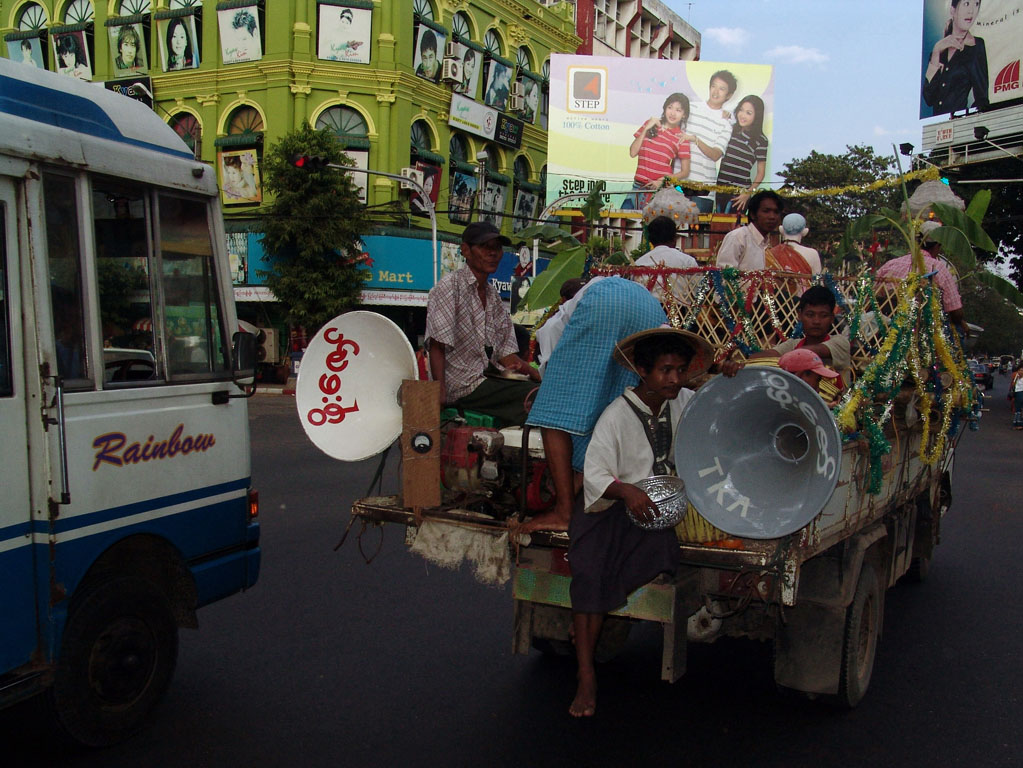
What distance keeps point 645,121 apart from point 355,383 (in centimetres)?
3734

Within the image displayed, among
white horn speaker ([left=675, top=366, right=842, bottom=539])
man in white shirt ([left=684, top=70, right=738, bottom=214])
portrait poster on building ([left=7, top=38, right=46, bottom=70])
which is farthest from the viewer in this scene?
man in white shirt ([left=684, top=70, right=738, bottom=214])

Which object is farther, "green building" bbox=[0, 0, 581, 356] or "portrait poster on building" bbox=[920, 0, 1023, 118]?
"green building" bbox=[0, 0, 581, 356]

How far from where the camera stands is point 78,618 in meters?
3.68

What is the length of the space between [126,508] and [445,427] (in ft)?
4.69

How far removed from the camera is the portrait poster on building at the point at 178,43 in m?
30.1

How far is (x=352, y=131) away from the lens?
29.2 m

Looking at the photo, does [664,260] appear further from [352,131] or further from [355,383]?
[352,131]

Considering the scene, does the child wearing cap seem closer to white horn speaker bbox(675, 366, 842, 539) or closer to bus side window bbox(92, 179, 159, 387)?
white horn speaker bbox(675, 366, 842, 539)

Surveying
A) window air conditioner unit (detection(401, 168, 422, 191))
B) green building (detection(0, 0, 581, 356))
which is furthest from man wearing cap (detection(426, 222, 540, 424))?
window air conditioner unit (detection(401, 168, 422, 191))

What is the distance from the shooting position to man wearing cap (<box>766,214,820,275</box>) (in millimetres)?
5973

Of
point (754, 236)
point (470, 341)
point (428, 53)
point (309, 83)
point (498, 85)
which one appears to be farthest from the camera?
point (498, 85)

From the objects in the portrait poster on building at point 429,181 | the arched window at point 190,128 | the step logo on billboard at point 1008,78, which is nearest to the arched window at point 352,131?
the portrait poster on building at point 429,181

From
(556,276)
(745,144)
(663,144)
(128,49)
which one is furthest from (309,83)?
(556,276)

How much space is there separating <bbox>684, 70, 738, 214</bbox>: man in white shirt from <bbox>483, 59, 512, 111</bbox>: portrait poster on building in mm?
9379
